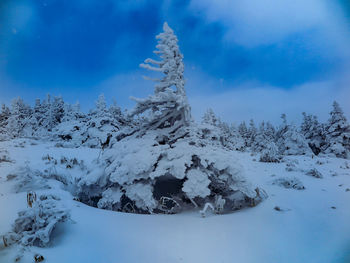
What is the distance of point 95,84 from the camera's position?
317 centimetres

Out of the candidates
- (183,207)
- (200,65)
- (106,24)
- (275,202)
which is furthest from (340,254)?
(106,24)

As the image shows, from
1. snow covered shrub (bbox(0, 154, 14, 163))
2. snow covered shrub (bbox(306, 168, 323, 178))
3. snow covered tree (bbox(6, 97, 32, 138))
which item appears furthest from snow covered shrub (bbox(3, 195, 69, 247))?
snow covered shrub (bbox(306, 168, 323, 178))

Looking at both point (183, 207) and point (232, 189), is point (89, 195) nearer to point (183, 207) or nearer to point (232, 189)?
point (183, 207)

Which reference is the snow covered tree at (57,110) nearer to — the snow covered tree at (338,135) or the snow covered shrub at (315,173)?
the snow covered shrub at (315,173)

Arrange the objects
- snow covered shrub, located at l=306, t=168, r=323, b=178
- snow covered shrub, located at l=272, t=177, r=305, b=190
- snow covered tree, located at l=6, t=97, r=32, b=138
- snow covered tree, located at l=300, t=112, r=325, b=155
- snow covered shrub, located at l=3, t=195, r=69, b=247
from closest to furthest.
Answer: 1. snow covered shrub, located at l=3, t=195, r=69, b=247
2. snow covered tree, located at l=6, t=97, r=32, b=138
3. snow covered shrub, located at l=272, t=177, r=305, b=190
4. snow covered shrub, located at l=306, t=168, r=323, b=178
5. snow covered tree, located at l=300, t=112, r=325, b=155

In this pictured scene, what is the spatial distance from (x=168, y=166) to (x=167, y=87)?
2.33m

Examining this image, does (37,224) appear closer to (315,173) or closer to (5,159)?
(5,159)

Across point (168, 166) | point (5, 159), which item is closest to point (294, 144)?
point (168, 166)

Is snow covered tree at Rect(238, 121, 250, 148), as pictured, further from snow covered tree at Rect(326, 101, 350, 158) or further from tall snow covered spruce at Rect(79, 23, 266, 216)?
Answer: tall snow covered spruce at Rect(79, 23, 266, 216)

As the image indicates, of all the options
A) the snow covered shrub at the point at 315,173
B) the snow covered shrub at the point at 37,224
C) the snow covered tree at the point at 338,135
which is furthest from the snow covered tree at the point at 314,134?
the snow covered shrub at the point at 37,224

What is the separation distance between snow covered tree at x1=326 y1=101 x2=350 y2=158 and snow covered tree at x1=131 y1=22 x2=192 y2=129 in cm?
1938

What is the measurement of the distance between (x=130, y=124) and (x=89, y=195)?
2500 millimetres

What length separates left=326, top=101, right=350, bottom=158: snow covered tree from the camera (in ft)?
58.2

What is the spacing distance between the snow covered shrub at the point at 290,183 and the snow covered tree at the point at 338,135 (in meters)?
17.1
